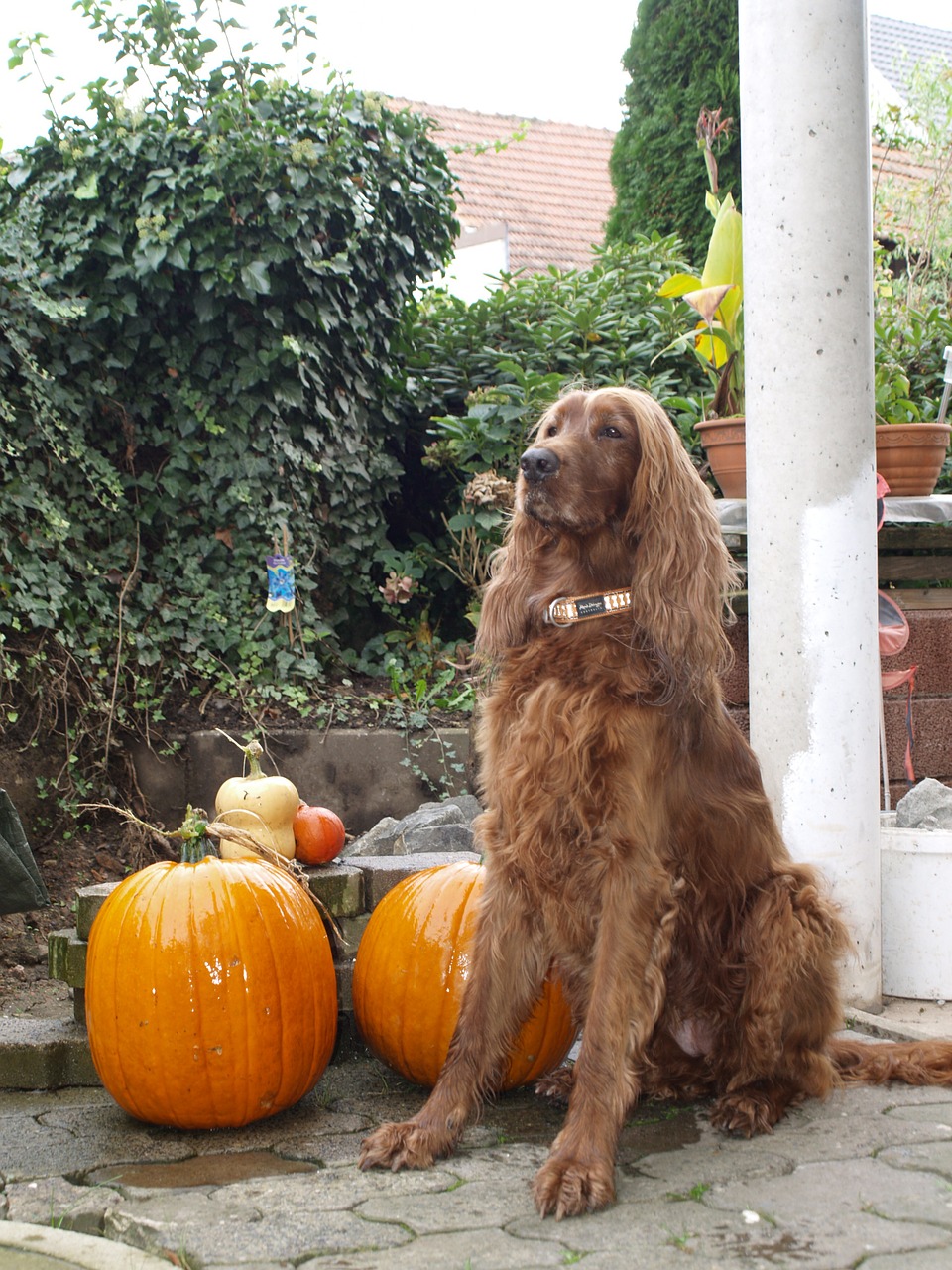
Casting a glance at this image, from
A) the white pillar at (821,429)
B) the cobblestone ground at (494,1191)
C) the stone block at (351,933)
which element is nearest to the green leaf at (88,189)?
the white pillar at (821,429)

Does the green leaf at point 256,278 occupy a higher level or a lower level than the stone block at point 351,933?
higher

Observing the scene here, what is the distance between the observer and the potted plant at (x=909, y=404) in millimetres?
4344

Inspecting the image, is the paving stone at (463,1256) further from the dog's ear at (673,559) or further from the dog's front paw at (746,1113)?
the dog's ear at (673,559)

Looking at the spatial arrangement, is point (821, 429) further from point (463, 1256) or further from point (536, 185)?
point (536, 185)

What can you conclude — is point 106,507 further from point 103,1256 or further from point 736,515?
point 103,1256

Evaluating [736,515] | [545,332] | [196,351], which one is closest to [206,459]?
[196,351]

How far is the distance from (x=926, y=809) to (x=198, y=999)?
239 cm

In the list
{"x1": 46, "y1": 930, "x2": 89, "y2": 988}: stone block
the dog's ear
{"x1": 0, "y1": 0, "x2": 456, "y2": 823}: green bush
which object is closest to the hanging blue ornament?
{"x1": 0, "y1": 0, "x2": 456, "y2": 823}: green bush

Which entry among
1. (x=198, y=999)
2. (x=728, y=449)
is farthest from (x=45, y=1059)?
(x=728, y=449)

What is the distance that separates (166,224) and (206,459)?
97 centimetres

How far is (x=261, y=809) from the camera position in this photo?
3.05 meters

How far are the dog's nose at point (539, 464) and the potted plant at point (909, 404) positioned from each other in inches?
93.9

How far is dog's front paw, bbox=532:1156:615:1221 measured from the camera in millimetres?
2064

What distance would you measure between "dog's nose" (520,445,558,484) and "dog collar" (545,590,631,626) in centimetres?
27
